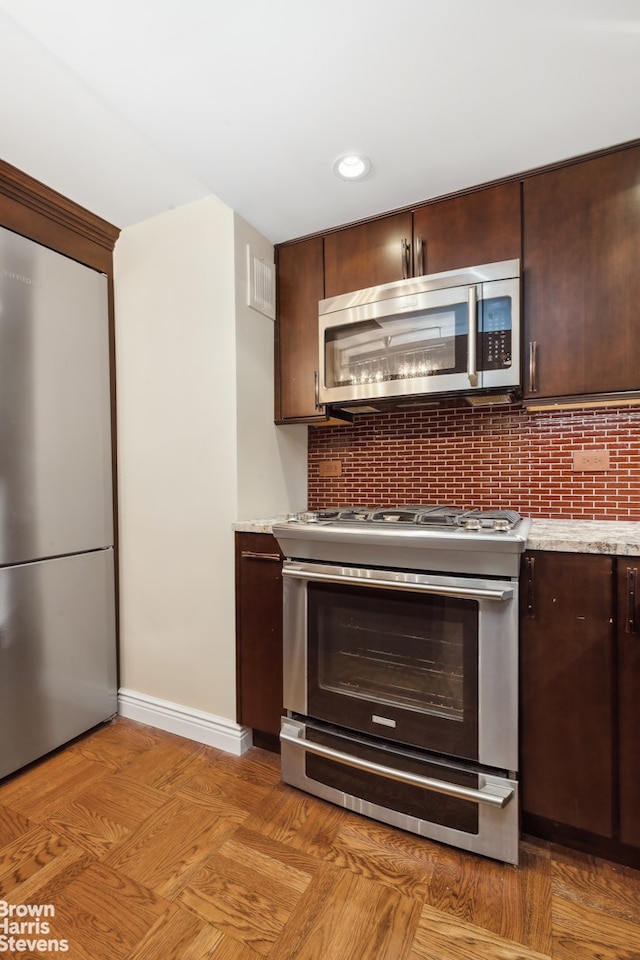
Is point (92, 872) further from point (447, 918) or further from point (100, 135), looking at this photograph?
point (100, 135)

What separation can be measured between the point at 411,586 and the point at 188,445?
122 cm

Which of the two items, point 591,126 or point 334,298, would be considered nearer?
point 591,126

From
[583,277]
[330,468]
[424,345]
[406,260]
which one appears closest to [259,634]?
[330,468]

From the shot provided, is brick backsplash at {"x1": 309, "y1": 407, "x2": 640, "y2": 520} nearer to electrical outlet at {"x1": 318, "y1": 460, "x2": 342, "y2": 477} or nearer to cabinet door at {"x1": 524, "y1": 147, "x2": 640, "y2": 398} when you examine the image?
electrical outlet at {"x1": 318, "y1": 460, "x2": 342, "y2": 477}

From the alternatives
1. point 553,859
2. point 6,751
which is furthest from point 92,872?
point 553,859

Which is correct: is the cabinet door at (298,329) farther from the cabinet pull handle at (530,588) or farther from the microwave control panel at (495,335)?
the cabinet pull handle at (530,588)

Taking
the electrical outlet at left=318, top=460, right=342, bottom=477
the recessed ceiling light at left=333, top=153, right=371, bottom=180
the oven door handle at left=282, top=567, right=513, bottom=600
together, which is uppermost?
the recessed ceiling light at left=333, top=153, right=371, bottom=180

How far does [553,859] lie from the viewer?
4.69ft

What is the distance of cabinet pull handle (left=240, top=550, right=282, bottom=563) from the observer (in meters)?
1.90

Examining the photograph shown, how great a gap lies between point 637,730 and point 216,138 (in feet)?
7.84

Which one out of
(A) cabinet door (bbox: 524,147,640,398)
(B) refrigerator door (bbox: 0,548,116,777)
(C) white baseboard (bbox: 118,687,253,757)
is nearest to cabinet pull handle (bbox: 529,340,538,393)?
(A) cabinet door (bbox: 524,147,640,398)

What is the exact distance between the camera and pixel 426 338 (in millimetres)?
1874

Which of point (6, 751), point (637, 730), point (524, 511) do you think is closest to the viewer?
point (637, 730)

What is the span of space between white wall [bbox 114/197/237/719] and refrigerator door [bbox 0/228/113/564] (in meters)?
0.13
